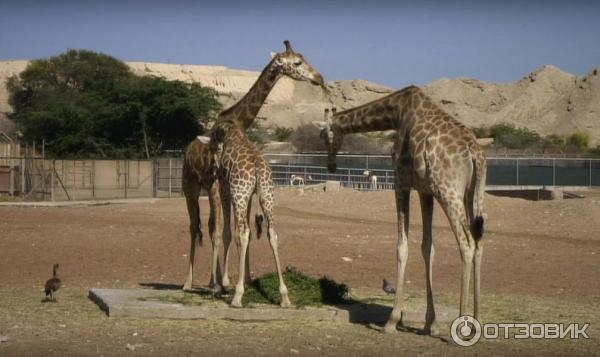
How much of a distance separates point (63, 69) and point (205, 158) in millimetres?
94866

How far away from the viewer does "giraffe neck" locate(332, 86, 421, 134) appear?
1176cm

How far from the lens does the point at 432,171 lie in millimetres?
10914

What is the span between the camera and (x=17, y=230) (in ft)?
81.6

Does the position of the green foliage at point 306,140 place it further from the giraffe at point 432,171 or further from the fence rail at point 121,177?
the giraffe at point 432,171

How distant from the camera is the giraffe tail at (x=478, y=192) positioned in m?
10.7

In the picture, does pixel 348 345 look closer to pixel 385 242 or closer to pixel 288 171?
pixel 385 242

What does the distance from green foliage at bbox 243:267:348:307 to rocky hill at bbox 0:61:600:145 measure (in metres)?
89.7

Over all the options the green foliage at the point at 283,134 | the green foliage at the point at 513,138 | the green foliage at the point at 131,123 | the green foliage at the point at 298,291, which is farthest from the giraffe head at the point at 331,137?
the green foliage at the point at 283,134

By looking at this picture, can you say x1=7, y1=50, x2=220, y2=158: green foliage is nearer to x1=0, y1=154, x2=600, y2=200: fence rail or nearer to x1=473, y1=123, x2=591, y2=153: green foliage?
x1=0, y1=154, x2=600, y2=200: fence rail

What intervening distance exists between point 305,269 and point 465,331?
729 centimetres

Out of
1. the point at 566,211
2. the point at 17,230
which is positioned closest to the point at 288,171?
the point at 566,211

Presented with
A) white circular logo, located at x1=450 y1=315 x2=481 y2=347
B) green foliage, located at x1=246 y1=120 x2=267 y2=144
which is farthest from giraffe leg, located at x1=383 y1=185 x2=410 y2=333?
green foliage, located at x1=246 y1=120 x2=267 y2=144

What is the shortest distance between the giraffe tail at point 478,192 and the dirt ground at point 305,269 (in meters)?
1.25

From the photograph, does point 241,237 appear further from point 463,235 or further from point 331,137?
point 463,235
